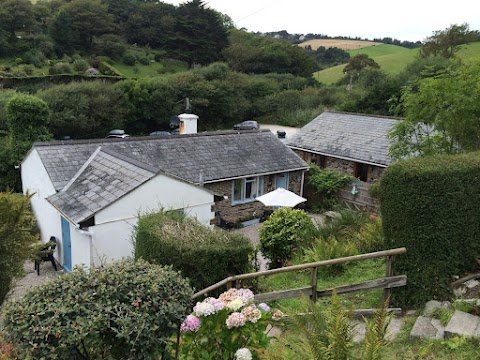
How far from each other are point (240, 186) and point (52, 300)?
51.0 ft

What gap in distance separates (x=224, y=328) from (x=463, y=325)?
380 centimetres

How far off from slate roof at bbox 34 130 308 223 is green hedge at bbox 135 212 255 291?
4.51 m

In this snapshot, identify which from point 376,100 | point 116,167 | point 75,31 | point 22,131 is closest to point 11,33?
point 75,31

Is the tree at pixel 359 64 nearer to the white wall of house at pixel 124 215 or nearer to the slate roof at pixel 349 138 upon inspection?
the slate roof at pixel 349 138

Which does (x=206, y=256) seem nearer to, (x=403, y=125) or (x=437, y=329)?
(x=437, y=329)

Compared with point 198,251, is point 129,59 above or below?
above

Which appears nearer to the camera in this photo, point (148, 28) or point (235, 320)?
point (235, 320)

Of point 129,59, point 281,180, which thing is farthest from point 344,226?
point 129,59

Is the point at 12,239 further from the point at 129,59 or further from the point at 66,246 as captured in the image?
the point at 129,59

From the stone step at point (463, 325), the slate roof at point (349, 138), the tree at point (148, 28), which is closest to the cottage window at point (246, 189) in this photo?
the slate roof at point (349, 138)

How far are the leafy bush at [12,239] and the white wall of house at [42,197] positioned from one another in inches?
194

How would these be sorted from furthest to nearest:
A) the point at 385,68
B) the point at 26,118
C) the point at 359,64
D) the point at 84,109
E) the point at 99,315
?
the point at 385,68, the point at 359,64, the point at 84,109, the point at 26,118, the point at 99,315

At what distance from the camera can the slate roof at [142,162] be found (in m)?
12.8

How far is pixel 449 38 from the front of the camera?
54594 millimetres
